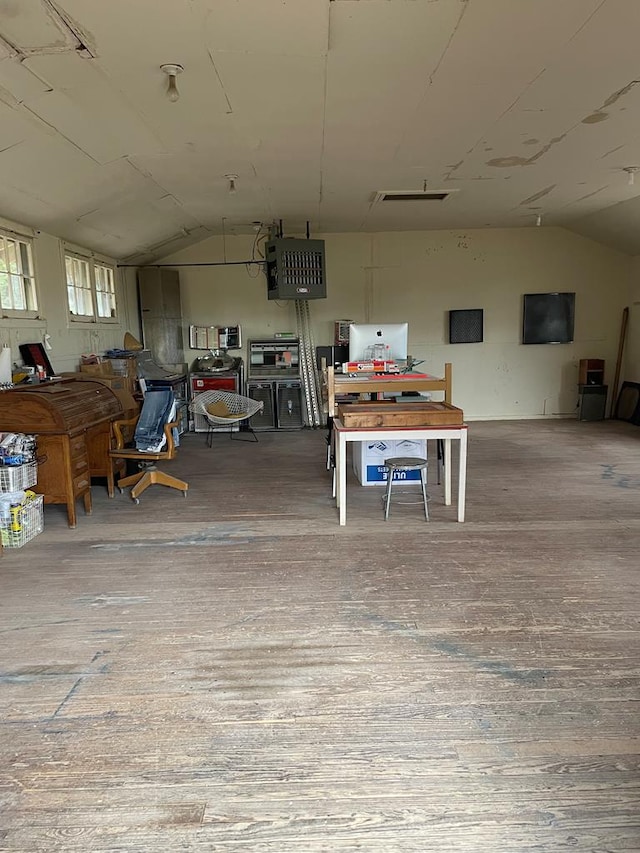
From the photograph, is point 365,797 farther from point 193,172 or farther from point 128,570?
point 193,172

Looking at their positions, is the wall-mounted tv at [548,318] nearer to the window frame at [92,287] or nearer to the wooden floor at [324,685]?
the wooden floor at [324,685]

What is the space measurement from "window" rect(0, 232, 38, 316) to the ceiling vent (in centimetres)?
354

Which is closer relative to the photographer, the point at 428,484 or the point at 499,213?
the point at 428,484

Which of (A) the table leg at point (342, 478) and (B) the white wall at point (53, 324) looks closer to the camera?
(A) the table leg at point (342, 478)

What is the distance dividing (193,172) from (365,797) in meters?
4.85

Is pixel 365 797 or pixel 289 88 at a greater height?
pixel 289 88

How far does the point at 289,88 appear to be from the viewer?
11.0 ft

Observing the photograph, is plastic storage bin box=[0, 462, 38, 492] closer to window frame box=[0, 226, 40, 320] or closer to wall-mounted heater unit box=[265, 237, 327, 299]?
window frame box=[0, 226, 40, 320]

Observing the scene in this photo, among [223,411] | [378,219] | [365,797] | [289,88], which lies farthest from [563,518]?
[378,219]

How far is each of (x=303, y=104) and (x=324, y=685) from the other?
3408 mm

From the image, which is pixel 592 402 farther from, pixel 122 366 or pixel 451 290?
pixel 122 366

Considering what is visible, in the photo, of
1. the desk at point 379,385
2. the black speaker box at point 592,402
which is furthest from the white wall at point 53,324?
the black speaker box at point 592,402

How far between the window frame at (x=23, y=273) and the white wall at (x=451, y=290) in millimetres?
3216

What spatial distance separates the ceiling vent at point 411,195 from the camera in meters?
5.91
